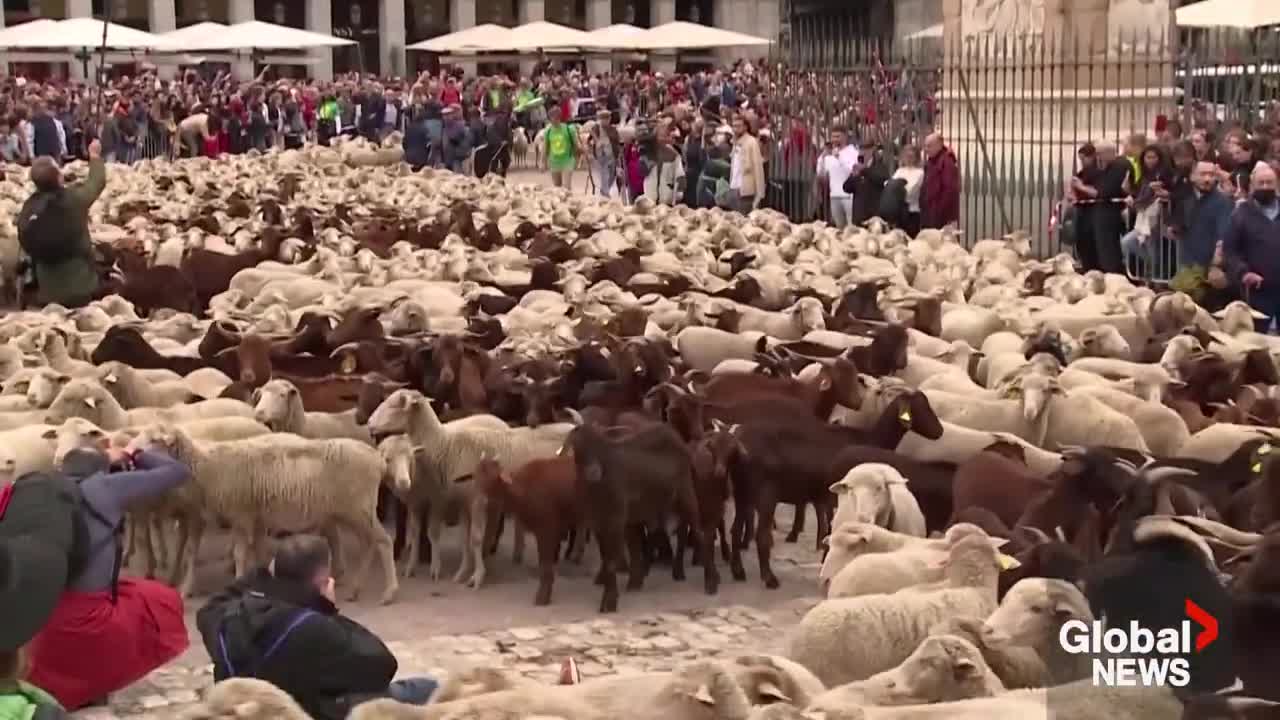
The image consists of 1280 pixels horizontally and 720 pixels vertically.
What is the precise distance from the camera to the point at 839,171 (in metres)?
22.3

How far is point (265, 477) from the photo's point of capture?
952cm

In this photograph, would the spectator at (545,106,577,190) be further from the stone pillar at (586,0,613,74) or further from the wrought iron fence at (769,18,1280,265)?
the stone pillar at (586,0,613,74)

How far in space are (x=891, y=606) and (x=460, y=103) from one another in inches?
1343

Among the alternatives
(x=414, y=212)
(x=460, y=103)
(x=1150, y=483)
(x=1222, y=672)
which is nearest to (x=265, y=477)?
(x=1150, y=483)

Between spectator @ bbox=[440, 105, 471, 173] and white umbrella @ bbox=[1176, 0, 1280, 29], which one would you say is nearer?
white umbrella @ bbox=[1176, 0, 1280, 29]

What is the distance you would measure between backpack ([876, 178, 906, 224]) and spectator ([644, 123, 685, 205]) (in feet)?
23.1

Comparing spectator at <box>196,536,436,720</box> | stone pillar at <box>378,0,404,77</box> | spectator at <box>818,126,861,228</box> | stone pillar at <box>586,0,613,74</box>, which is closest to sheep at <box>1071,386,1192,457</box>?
spectator at <box>196,536,436,720</box>

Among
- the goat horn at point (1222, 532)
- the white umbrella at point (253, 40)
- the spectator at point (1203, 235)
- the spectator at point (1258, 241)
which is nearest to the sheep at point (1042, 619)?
the goat horn at point (1222, 532)

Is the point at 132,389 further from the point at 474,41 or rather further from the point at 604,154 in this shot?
the point at 474,41

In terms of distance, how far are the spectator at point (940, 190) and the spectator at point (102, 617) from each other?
13.3 meters

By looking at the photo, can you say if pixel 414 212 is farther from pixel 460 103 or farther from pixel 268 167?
pixel 460 103

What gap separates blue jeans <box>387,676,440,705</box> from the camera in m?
6.42

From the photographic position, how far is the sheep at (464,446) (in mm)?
10008

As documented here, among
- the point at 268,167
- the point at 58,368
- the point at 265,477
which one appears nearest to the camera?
the point at 265,477
